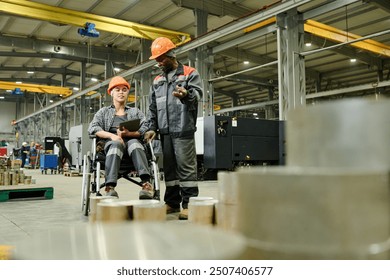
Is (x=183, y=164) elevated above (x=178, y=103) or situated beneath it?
situated beneath

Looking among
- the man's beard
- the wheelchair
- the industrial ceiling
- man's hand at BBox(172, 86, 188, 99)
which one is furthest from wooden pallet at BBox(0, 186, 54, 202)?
the industrial ceiling

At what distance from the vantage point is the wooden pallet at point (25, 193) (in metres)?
3.90

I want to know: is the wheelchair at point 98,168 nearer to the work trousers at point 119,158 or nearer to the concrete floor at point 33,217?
the work trousers at point 119,158

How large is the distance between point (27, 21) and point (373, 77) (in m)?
12.9

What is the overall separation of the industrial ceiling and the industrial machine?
119 cm

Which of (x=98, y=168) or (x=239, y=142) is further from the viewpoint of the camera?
(x=239, y=142)

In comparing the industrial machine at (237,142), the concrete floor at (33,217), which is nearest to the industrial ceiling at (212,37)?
the industrial machine at (237,142)

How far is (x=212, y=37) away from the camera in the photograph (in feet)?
23.9

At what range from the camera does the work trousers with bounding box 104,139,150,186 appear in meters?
2.65

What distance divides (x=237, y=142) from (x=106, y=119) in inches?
153

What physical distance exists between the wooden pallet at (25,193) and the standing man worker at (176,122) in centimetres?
194

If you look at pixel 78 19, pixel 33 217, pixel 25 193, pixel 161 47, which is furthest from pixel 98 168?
pixel 78 19

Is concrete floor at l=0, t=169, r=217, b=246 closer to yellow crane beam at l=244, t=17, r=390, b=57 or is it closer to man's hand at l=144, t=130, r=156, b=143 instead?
man's hand at l=144, t=130, r=156, b=143

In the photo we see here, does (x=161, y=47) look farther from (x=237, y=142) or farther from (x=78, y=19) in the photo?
(x=78, y=19)
